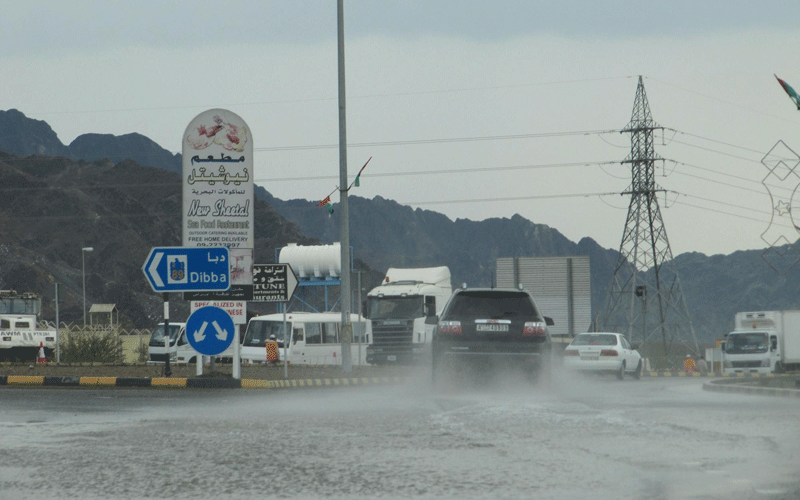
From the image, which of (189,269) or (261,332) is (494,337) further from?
(261,332)

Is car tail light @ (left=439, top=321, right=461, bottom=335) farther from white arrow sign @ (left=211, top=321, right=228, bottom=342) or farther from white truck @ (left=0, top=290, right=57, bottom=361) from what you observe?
white truck @ (left=0, top=290, right=57, bottom=361)

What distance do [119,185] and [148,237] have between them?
2610 cm

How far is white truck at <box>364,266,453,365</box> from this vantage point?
41312 millimetres

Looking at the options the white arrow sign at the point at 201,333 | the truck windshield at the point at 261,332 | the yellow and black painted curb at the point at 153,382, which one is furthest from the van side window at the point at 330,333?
the white arrow sign at the point at 201,333

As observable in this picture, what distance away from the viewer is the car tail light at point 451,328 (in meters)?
18.8

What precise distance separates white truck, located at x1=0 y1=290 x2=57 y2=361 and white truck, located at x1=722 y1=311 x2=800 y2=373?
2672cm

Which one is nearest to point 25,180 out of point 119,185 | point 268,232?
point 119,185

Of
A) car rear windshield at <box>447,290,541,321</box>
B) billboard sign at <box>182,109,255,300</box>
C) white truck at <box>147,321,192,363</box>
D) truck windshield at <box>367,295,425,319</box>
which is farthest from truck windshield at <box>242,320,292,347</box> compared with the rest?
car rear windshield at <box>447,290,541,321</box>

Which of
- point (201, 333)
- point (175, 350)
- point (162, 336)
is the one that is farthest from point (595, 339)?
Result: point (162, 336)

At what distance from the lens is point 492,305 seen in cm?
1898

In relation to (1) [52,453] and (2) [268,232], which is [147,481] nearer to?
(1) [52,453]

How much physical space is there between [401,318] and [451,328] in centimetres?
2300

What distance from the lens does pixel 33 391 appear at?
19.7 metres

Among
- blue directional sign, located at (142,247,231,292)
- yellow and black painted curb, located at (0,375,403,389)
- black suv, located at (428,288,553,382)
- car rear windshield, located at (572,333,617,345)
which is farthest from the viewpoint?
car rear windshield, located at (572,333,617,345)
